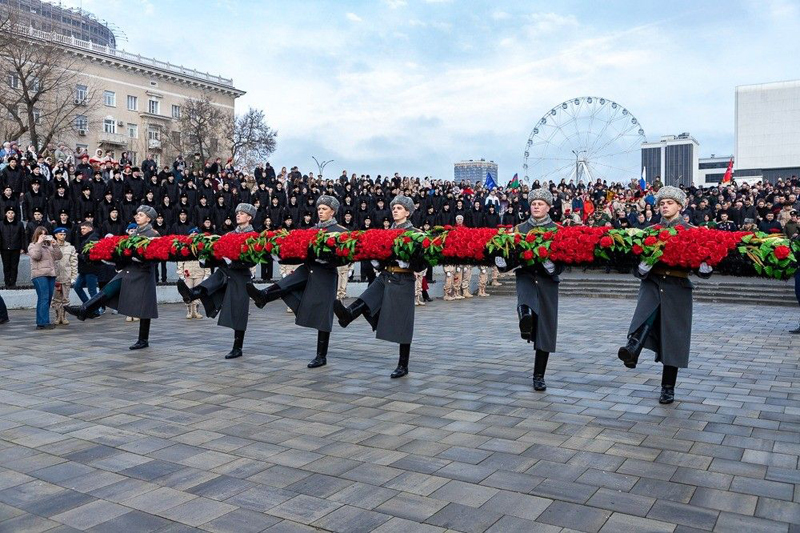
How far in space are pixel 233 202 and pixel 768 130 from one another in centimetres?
5988

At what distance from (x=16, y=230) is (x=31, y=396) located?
32.7 ft

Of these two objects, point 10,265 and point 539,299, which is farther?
point 10,265

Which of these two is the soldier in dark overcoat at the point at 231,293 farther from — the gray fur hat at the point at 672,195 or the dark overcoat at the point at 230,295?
the gray fur hat at the point at 672,195

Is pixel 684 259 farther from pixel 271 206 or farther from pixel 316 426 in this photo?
pixel 271 206

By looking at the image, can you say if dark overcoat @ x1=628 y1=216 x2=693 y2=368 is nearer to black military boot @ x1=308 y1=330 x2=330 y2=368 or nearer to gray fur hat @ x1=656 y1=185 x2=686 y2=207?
gray fur hat @ x1=656 y1=185 x2=686 y2=207

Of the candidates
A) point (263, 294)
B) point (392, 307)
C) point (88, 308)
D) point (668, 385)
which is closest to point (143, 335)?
point (88, 308)

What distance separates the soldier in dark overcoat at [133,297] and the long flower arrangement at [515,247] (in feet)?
1.12

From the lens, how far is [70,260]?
44.3 feet

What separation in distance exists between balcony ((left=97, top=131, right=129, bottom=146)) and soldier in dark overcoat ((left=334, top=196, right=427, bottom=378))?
6334 centimetres

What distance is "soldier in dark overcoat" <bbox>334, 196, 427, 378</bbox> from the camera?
26.8 feet

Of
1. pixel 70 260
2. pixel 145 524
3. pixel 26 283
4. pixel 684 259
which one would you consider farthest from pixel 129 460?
pixel 26 283

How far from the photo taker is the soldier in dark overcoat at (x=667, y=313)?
22.4 feet

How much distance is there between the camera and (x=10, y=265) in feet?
52.3

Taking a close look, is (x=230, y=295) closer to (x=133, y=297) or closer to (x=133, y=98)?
(x=133, y=297)
